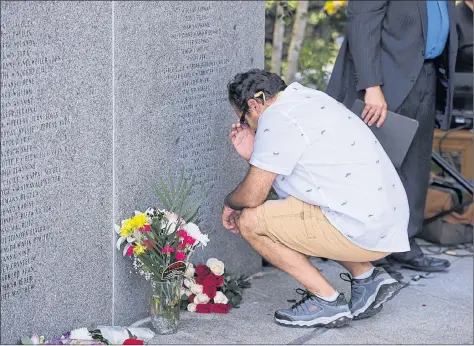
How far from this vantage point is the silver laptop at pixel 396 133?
492 centimetres

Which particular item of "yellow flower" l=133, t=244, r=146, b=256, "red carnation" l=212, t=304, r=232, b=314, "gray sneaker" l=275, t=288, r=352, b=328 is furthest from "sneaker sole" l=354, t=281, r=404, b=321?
"yellow flower" l=133, t=244, r=146, b=256

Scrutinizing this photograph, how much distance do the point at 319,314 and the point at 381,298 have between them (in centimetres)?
34

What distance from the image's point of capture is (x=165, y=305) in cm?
426

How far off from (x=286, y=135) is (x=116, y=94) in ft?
2.48

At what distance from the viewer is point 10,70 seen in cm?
→ 372

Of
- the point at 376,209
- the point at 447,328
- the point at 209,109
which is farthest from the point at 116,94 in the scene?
the point at 447,328

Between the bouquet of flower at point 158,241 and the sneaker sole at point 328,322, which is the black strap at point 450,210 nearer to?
the sneaker sole at point 328,322

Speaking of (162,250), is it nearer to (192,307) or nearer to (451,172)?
(192,307)

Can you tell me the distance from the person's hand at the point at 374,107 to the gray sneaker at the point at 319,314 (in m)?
1.01

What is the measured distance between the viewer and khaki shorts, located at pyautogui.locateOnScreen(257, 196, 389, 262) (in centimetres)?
425

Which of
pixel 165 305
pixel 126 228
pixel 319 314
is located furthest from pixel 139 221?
pixel 319 314

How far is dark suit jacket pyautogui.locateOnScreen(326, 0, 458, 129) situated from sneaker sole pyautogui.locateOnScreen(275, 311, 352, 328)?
1.24 meters

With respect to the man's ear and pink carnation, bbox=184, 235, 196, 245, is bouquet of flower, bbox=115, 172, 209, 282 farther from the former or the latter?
the man's ear

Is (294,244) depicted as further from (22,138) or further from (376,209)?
(22,138)
